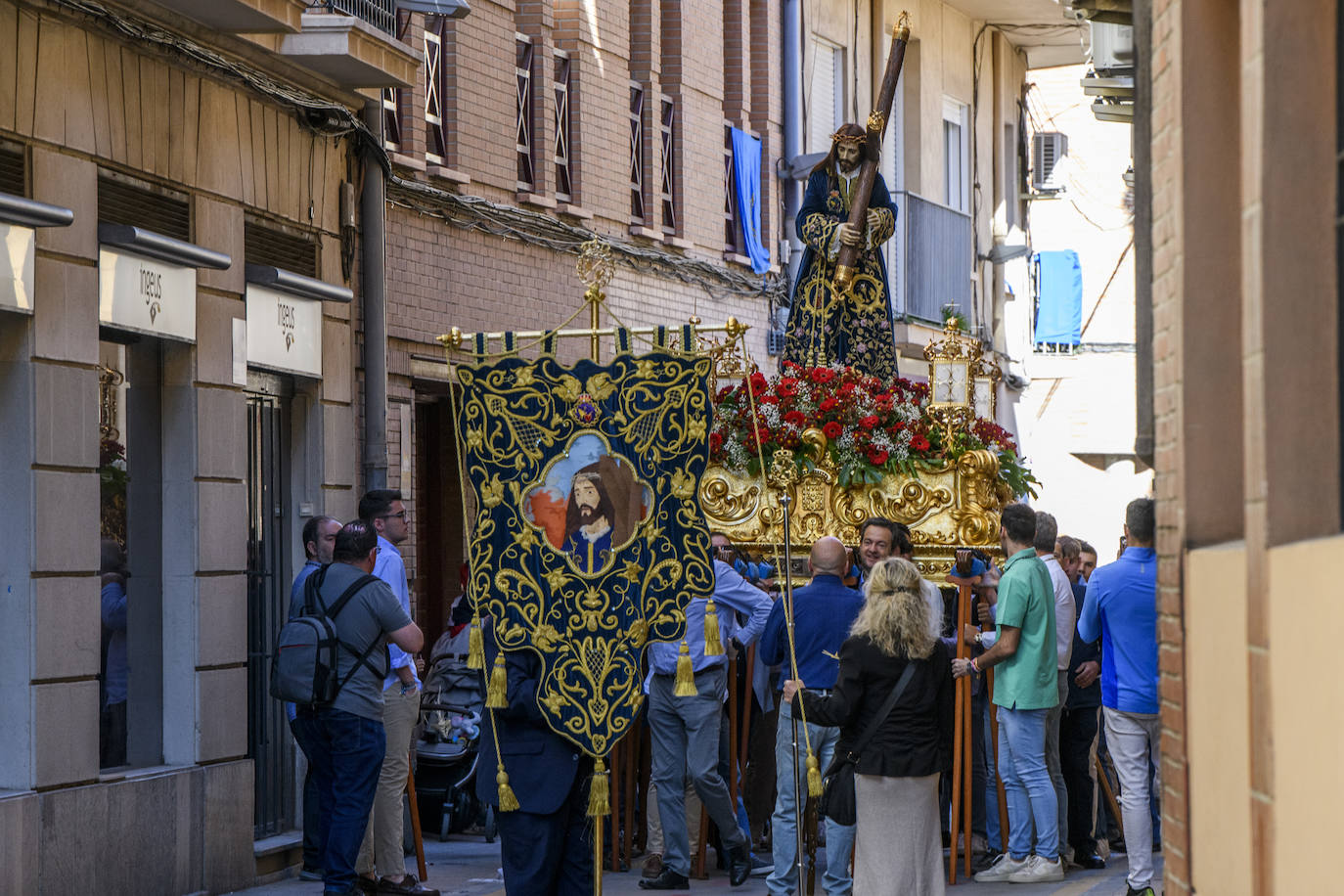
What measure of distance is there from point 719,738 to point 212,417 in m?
3.36

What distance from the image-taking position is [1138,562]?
9.84 m

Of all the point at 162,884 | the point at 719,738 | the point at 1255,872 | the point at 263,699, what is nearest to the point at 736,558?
the point at 719,738

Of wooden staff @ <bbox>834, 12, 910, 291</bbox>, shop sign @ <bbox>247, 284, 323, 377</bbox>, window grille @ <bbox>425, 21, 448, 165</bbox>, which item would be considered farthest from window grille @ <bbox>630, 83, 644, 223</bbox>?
shop sign @ <bbox>247, 284, 323, 377</bbox>

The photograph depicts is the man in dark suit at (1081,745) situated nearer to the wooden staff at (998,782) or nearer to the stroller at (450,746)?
the wooden staff at (998,782)

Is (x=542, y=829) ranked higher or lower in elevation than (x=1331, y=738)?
lower

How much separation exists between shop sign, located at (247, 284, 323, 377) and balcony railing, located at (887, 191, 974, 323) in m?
11.4

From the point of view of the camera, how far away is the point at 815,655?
396 inches

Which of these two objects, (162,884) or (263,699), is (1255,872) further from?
(263,699)

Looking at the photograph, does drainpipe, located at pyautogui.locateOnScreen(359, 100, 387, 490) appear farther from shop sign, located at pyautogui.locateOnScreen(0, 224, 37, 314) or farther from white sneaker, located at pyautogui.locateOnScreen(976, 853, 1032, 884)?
white sneaker, located at pyautogui.locateOnScreen(976, 853, 1032, 884)

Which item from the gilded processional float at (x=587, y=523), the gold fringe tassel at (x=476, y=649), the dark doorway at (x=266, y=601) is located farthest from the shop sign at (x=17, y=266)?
the gold fringe tassel at (x=476, y=649)

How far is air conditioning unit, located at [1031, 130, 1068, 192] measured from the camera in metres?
32.9

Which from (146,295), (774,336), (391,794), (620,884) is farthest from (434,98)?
(774,336)

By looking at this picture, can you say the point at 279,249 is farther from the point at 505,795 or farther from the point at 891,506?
the point at 505,795

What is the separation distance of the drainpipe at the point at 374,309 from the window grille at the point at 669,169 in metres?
5.90
